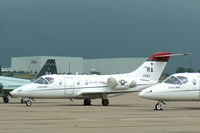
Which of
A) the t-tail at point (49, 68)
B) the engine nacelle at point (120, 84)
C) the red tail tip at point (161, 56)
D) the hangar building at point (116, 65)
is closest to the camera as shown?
the engine nacelle at point (120, 84)

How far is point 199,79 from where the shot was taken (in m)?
32.8

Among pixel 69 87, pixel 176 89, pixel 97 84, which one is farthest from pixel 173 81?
pixel 69 87

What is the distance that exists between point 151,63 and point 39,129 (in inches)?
966

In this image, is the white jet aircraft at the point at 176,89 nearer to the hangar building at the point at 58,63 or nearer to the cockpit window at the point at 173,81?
the cockpit window at the point at 173,81

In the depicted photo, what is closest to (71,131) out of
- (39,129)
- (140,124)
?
(39,129)

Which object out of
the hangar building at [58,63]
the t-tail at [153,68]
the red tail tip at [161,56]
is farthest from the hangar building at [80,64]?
the red tail tip at [161,56]

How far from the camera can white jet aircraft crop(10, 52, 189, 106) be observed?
39.1m

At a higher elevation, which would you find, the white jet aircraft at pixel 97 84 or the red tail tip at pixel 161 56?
the red tail tip at pixel 161 56

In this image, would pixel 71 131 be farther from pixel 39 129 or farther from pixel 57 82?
pixel 57 82

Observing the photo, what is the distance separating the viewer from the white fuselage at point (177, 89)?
31375 millimetres

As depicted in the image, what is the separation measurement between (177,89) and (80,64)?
514 ft

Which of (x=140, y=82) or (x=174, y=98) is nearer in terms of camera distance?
(x=174, y=98)

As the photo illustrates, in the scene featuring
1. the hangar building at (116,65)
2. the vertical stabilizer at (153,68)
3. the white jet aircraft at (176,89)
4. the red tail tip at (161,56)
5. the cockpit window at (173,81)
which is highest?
the hangar building at (116,65)

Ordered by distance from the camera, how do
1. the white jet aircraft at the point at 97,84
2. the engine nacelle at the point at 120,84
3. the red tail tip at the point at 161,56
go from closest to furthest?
the white jet aircraft at the point at 97,84
the engine nacelle at the point at 120,84
the red tail tip at the point at 161,56
